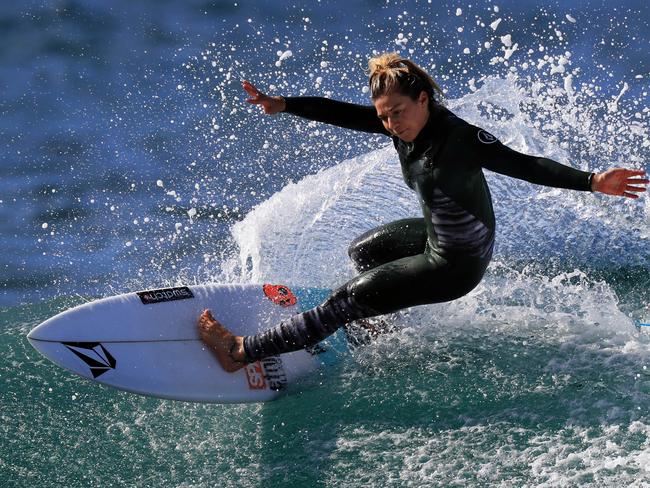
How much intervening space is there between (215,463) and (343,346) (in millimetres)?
1391

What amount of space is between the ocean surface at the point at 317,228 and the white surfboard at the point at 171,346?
176 millimetres

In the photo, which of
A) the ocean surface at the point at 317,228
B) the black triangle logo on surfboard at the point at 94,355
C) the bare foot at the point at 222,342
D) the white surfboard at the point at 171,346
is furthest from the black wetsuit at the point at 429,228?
the black triangle logo on surfboard at the point at 94,355

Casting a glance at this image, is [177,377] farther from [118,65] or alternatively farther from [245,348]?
[118,65]

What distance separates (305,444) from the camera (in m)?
4.96

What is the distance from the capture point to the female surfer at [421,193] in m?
4.69

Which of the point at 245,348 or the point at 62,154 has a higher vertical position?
the point at 62,154

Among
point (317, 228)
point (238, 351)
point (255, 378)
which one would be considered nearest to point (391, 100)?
point (238, 351)

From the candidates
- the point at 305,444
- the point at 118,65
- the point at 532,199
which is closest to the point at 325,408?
the point at 305,444

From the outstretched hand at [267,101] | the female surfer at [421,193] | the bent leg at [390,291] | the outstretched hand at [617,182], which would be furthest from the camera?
the outstretched hand at [267,101]

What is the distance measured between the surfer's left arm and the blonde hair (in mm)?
325

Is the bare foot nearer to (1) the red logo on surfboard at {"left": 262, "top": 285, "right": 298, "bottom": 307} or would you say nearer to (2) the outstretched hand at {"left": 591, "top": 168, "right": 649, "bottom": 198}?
(1) the red logo on surfboard at {"left": 262, "top": 285, "right": 298, "bottom": 307}

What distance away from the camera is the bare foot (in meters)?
5.59

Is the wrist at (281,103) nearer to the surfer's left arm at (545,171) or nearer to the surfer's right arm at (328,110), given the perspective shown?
the surfer's right arm at (328,110)

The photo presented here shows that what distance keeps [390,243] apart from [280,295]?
1.03 m
